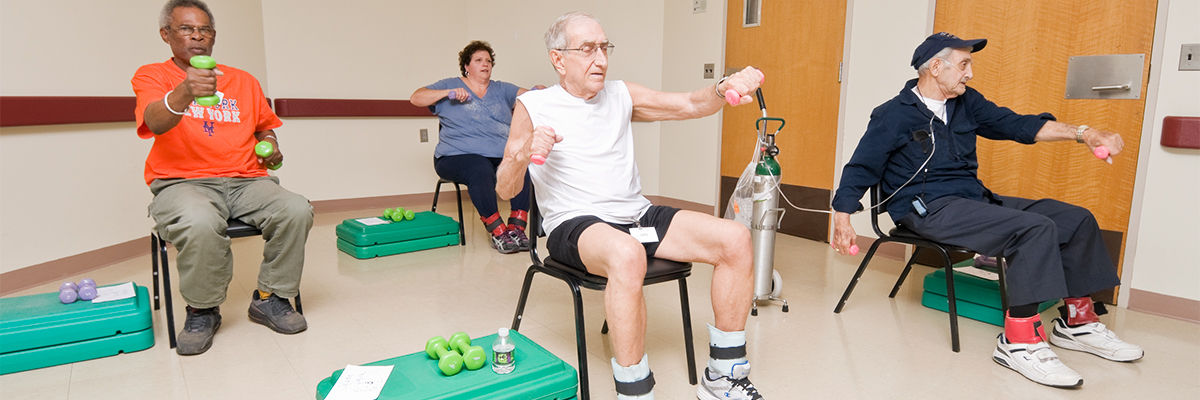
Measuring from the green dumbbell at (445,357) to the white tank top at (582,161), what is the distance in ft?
1.73

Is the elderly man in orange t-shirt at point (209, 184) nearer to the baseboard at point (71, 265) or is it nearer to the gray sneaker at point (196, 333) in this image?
the gray sneaker at point (196, 333)

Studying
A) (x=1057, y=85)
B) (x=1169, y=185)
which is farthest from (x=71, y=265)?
(x=1169, y=185)

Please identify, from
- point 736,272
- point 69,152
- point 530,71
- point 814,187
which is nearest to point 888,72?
point 814,187

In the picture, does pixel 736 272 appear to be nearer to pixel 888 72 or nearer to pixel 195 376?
pixel 195 376

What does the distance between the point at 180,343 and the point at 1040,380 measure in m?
2.75

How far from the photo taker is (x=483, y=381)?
1.49 meters

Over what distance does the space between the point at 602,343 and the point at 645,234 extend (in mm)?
615

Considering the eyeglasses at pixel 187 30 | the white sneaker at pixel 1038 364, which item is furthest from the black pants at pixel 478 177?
the white sneaker at pixel 1038 364

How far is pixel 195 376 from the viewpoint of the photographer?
2053 millimetres

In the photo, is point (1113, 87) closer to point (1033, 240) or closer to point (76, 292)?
point (1033, 240)

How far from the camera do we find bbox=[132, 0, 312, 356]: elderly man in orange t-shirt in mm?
2189

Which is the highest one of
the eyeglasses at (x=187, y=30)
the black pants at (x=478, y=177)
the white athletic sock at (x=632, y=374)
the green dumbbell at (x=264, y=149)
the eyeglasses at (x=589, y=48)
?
the eyeglasses at (x=187, y=30)

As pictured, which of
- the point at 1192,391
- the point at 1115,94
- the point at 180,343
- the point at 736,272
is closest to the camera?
the point at 736,272

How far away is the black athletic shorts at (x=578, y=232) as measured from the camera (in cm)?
185
